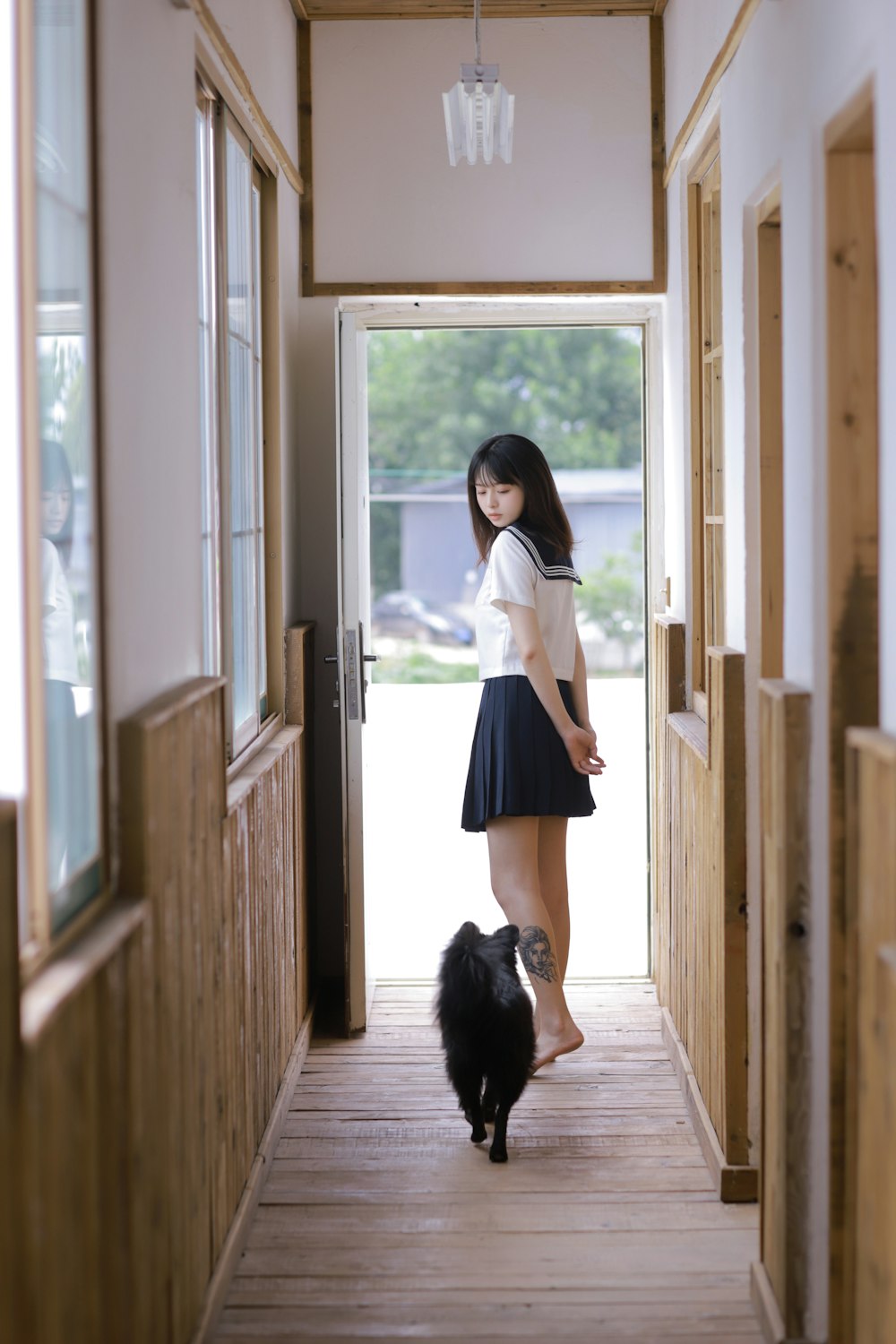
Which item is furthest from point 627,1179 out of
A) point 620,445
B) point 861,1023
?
point 620,445

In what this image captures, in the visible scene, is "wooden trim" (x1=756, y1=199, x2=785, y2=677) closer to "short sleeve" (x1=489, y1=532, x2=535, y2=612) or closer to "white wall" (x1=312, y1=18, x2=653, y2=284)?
"short sleeve" (x1=489, y1=532, x2=535, y2=612)

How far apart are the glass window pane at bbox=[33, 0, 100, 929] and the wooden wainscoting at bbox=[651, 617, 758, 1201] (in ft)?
4.77

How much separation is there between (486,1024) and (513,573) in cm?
117

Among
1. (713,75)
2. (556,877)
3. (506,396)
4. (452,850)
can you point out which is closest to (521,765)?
(556,877)

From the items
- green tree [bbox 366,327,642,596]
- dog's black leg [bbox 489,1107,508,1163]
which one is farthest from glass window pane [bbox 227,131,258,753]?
green tree [bbox 366,327,642,596]

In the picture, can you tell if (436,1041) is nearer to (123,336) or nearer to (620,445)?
(123,336)

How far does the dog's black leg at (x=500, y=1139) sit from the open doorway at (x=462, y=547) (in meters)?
3.71

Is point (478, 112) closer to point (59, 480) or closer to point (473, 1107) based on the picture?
point (59, 480)

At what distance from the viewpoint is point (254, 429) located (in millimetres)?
3629

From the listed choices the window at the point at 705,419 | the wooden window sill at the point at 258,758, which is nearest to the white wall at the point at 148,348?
the wooden window sill at the point at 258,758

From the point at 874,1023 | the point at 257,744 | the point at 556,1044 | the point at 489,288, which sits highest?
the point at 489,288

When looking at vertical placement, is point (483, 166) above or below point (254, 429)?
above

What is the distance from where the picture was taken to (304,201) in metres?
4.23

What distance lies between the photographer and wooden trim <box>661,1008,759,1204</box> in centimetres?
298
